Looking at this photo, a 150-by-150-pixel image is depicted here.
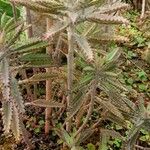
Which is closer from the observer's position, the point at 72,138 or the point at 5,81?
the point at 5,81

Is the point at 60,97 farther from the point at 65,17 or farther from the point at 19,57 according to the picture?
the point at 65,17

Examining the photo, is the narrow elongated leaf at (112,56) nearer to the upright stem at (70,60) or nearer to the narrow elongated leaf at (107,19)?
the upright stem at (70,60)

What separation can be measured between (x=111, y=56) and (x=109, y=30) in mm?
630

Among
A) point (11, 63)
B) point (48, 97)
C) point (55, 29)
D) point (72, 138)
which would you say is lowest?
point (72, 138)

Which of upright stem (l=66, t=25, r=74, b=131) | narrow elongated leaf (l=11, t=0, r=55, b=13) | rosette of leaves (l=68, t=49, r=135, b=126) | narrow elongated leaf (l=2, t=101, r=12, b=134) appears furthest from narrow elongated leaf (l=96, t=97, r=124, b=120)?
narrow elongated leaf (l=11, t=0, r=55, b=13)

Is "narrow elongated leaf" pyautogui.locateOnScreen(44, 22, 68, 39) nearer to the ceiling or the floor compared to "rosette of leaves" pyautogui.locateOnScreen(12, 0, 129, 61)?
nearer to the floor

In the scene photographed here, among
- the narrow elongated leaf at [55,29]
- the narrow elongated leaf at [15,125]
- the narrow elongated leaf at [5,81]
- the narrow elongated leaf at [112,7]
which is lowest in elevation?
the narrow elongated leaf at [15,125]

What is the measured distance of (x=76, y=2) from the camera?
55.8 inches

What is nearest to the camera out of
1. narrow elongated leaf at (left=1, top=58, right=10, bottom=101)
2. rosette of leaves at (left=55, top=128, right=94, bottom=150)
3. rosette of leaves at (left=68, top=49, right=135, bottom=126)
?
narrow elongated leaf at (left=1, top=58, right=10, bottom=101)

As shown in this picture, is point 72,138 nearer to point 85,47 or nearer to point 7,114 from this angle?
point 7,114

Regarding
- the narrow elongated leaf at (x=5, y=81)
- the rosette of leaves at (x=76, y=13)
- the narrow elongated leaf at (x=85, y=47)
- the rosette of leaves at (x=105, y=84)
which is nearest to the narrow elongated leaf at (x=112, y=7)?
the rosette of leaves at (x=76, y=13)

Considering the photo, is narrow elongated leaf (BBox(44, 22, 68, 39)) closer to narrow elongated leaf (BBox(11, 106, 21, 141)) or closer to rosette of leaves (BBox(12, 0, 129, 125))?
rosette of leaves (BBox(12, 0, 129, 125))

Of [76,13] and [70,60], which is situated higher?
[76,13]

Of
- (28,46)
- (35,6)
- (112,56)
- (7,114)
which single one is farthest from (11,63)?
(112,56)
